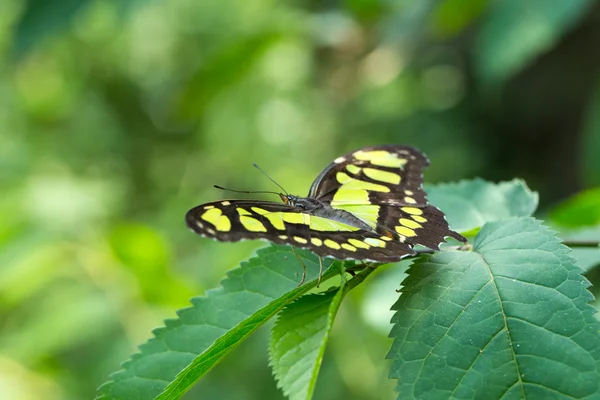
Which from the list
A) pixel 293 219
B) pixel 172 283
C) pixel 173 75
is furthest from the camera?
pixel 173 75

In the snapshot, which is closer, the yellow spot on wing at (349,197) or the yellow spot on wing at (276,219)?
the yellow spot on wing at (276,219)

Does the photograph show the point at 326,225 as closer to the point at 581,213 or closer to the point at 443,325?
the point at 443,325

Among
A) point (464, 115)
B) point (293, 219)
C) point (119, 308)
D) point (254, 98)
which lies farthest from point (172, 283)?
point (464, 115)

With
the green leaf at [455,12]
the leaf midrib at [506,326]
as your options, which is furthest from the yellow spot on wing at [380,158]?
the green leaf at [455,12]

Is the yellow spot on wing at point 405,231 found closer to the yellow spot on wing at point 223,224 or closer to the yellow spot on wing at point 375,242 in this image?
the yellow spot on wing at point 375,242

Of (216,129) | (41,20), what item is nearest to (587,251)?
(41,20)

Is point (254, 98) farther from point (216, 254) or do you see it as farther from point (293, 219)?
point (293, 219)
